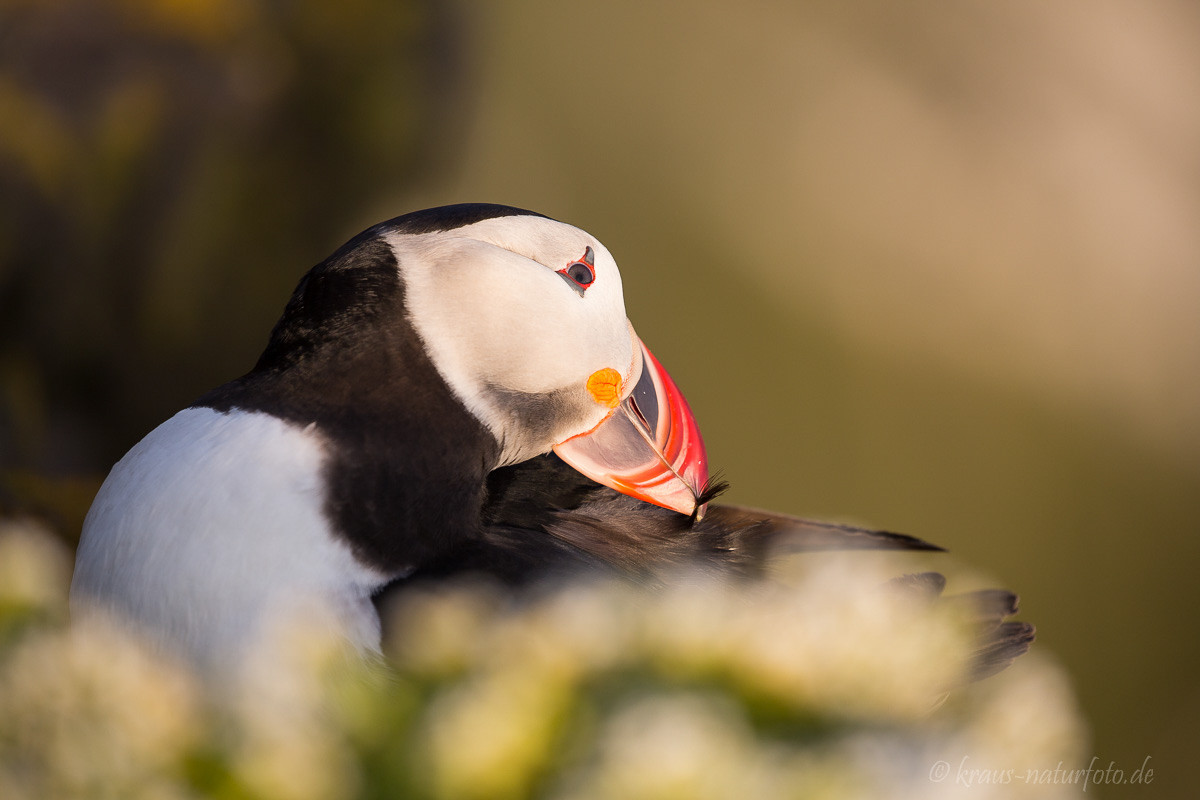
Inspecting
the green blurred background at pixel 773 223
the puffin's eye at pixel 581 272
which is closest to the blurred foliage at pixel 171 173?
the green blurred background at pixel 773 223

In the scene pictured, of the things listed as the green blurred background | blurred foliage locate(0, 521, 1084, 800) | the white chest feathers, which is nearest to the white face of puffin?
the white chest feathers

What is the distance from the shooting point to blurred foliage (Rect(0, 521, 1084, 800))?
0.68ft

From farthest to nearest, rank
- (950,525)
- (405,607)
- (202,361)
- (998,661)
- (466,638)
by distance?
(202,361), (950,525), (998,661), (405,607), (466,638)

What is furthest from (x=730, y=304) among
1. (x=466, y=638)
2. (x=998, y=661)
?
(x=466, y=638)

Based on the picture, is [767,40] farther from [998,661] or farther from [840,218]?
[998,661]

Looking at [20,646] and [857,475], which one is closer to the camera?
[20,646]

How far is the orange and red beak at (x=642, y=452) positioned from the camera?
3.03 ft

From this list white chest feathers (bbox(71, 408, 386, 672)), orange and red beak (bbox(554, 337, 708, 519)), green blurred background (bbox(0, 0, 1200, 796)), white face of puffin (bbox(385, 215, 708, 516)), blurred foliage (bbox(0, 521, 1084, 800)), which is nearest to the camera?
blurred foliage (bbox(0, 521, 1084, 800))

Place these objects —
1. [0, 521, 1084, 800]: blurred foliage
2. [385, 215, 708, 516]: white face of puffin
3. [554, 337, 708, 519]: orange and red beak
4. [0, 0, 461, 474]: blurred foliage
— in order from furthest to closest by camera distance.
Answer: [0, 0, 461, 474]: blurred foliage
[554, 337, 708, 519]: orange and red beak
[385, 215, 708, 516]: white face of puffin
[0, 521, 1084, 800]: blurred foliage

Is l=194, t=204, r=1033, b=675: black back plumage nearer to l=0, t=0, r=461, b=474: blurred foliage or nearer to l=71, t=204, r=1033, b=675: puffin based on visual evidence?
l=71, t=204, r=1033, b=675: puffin

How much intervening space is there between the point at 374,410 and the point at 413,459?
0.05 meters

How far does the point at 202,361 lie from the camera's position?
4.83 feet

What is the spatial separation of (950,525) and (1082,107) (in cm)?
56

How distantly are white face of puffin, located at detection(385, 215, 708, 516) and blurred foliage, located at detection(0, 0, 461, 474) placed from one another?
635 mm
